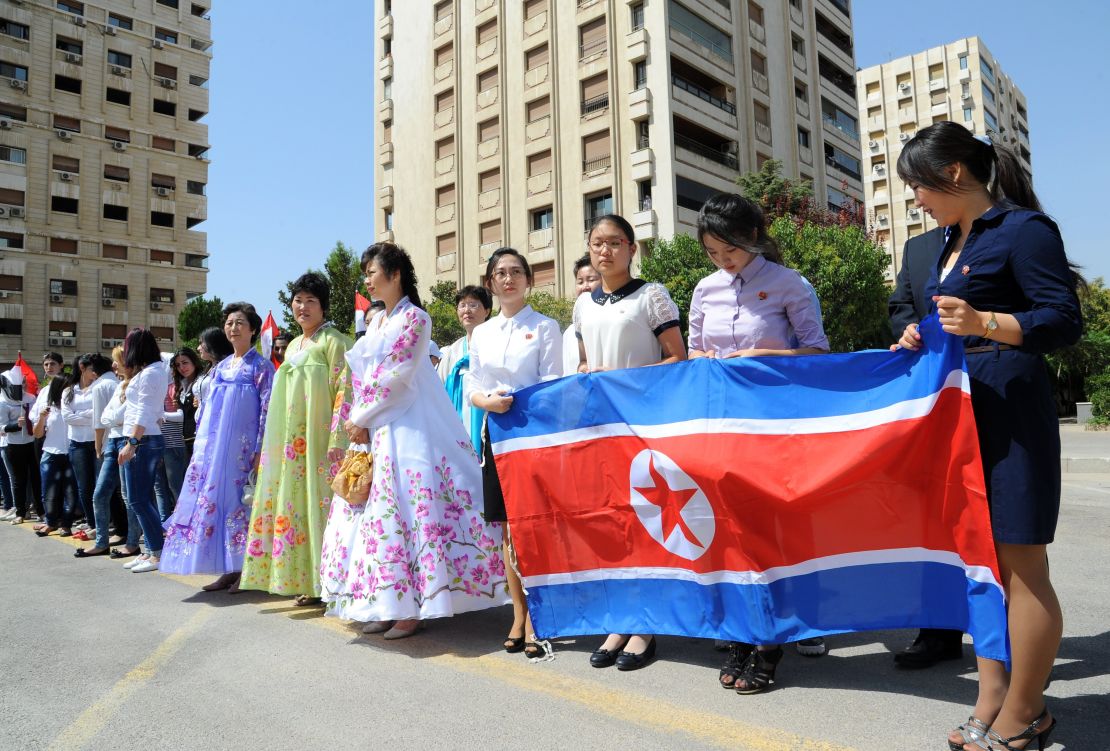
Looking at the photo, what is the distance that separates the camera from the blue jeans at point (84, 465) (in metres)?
8.23

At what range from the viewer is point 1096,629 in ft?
12.4

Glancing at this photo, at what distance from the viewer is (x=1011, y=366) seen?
8.42ft

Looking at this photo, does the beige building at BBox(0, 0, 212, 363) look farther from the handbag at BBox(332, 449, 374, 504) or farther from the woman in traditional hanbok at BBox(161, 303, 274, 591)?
the handbag at BBox(332, 449, 374, 504)

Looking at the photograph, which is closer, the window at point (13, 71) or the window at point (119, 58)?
the window at point (13, 71)

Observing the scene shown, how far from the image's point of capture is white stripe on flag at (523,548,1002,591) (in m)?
2.82

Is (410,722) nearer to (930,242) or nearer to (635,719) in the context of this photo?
(635,719)

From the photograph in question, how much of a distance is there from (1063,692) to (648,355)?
219 cm

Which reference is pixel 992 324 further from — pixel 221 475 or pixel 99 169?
pixel 99 169

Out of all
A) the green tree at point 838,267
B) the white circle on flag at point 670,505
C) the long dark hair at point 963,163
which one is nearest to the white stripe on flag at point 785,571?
the white circle on flag at point 670,505

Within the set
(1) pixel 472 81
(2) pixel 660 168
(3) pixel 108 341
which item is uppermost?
(1) pixel 472 81

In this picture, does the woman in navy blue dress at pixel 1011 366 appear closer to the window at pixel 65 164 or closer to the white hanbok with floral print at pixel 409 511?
the white hanbok with floral print at pixel 409 511

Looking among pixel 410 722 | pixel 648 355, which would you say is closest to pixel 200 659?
pixel 410 722

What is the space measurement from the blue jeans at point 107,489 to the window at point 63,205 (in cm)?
4855

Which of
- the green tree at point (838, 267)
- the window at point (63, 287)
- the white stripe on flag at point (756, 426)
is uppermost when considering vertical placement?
the window at point (63, 287)
